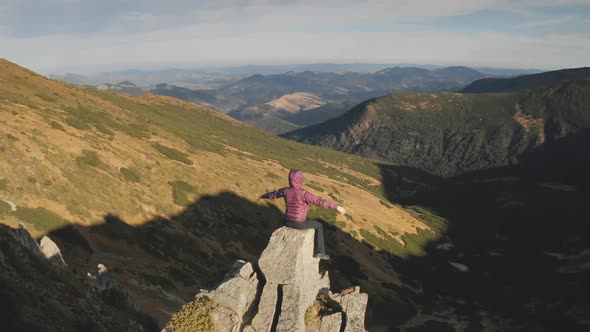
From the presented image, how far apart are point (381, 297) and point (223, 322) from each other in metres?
72.2

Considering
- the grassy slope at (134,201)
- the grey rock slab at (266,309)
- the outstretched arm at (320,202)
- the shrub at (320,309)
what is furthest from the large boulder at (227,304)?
the grassy slope at (134,201)

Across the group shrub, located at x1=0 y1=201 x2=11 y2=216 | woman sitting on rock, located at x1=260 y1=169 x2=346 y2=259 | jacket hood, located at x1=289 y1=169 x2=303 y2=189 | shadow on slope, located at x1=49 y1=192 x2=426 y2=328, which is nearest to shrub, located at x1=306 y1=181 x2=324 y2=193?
shadow on slope, located at x1=49 y1=192 x2=426 y2=328

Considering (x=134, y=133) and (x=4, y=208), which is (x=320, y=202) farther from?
(x=134, y=133)

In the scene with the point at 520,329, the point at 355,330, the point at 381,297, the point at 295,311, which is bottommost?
the point at 520,329

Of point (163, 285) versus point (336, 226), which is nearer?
point (163, 285)

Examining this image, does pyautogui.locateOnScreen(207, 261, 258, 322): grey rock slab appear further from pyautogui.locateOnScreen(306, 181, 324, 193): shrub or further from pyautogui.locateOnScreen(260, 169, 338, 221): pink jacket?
pyautogui.locateOnScreen(306, 181, 324, 193): shrub

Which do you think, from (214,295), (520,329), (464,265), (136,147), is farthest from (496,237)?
(214,295)

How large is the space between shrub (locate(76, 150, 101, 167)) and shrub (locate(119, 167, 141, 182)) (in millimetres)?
4085

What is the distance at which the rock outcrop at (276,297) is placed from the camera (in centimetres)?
1800

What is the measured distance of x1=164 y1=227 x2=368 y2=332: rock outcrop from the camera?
59.1 feet

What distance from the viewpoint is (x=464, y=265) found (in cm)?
13800

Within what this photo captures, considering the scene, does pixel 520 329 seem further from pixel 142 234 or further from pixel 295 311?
pixel 295 311

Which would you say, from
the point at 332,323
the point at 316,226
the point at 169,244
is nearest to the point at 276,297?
the point at 332,323

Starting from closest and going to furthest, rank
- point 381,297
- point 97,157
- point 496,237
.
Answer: point 97,157, point 381,297, point 496,237
